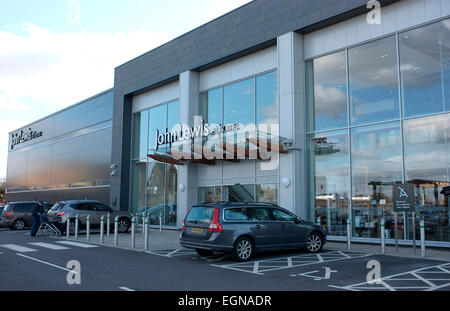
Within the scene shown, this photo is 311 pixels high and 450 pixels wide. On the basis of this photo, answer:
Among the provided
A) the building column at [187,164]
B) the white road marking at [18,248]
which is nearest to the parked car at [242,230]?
the white road marking at [18,248]

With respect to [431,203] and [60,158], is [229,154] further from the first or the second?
[60,158]

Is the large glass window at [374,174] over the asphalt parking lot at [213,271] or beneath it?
over

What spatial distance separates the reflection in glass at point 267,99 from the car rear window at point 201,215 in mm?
7688

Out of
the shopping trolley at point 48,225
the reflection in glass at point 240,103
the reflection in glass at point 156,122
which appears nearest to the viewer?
the shopping trolley at point 48,225

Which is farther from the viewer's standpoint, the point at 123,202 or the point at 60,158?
the point at 60,158

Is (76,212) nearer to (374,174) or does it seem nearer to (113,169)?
(113,169)

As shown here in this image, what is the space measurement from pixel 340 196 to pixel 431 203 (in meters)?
3.28

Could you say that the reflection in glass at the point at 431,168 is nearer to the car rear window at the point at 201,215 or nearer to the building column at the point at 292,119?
the building column at the point at 292,119

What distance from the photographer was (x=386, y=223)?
602 inches

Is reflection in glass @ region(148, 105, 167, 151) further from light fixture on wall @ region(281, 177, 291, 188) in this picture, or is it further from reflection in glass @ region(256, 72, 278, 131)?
light fixture on wall @ region(281, 177, 291, 188)

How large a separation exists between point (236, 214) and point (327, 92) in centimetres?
777

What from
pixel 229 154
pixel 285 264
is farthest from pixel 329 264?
pixel 229 154

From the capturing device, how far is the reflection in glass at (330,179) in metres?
16.5

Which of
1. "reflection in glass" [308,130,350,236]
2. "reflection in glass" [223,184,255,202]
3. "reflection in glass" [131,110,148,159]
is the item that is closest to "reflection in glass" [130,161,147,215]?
"reflection in glass" [131,110,148,159]
